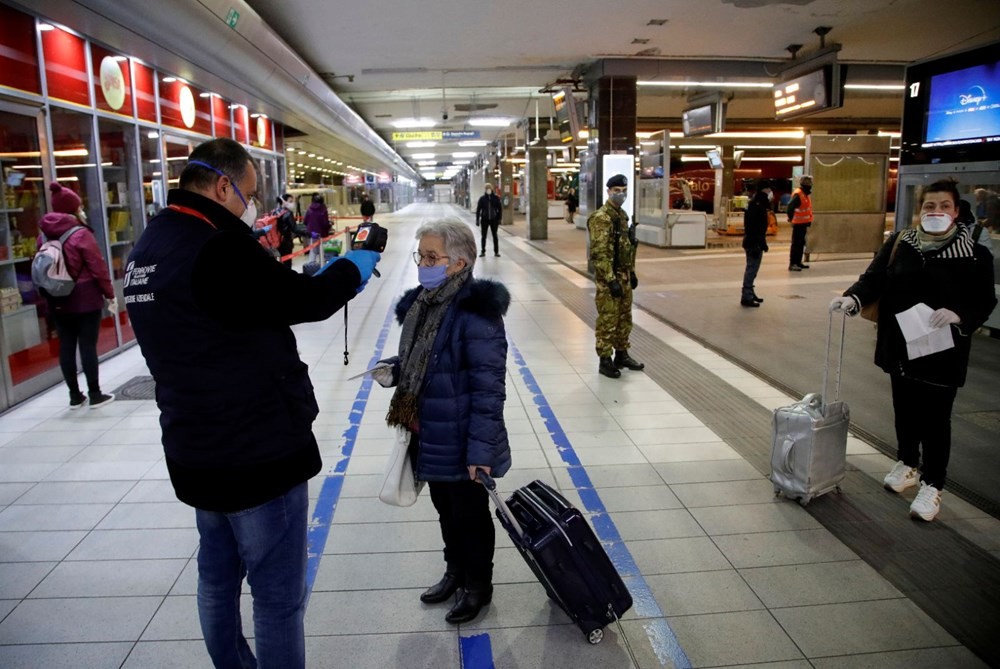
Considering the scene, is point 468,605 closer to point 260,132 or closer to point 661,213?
point 260,132

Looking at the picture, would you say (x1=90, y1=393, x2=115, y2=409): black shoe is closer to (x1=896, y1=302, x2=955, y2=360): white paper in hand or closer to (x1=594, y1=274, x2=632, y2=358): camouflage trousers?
(x1=594, y1=274, x2=632, y2=358): camouflage trousers

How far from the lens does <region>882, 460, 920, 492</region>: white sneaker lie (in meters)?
3.71

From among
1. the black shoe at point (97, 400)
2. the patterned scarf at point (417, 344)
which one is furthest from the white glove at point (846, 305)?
the black shoe at point (97, 400)

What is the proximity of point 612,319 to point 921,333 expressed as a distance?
115 inches

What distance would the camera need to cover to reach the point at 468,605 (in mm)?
2688

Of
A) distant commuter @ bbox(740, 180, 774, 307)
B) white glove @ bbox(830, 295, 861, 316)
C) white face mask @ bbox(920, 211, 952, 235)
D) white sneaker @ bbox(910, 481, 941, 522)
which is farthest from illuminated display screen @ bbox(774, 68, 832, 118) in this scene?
white sneaker @ bbox(910, 481, 941, 522)

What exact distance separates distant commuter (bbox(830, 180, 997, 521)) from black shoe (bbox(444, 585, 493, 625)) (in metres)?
2.15

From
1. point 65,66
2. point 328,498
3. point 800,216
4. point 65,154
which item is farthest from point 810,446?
point 800,216

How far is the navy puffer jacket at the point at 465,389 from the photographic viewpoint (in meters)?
2.44

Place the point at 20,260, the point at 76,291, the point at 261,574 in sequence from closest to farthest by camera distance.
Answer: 1. the point at 261,574
2. the point at 76,291
3. the point at 20,260

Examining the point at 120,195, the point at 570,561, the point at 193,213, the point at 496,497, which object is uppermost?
the point at 120,195

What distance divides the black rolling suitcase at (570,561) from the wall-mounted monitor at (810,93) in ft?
29.7

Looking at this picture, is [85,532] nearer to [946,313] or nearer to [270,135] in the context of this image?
[946,313]

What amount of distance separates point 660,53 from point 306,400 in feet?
36.3
